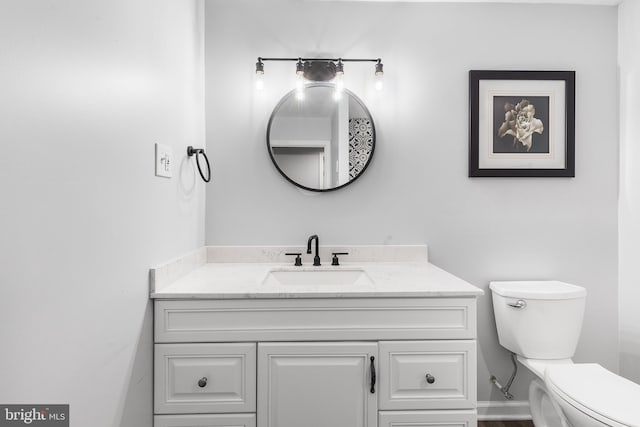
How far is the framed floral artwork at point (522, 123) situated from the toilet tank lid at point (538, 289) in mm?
591

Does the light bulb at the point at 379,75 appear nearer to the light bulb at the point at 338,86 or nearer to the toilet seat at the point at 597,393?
the light bulb at the point at 338,86

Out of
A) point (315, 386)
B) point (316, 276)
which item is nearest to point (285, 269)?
point (316, 276)

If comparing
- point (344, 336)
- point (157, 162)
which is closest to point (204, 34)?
point (157, 162)

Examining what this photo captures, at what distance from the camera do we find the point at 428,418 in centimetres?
123

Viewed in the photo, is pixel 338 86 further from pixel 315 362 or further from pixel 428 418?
pixel 428 418

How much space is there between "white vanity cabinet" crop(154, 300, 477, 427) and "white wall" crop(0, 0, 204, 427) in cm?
13

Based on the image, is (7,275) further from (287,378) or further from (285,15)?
(285,15)

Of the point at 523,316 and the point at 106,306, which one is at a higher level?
the point at 106,306

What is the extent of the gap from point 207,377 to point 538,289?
1631 mm

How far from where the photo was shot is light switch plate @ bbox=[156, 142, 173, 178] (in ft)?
4.02

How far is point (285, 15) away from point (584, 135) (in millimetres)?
1782

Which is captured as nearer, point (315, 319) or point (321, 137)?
point (315, 319)

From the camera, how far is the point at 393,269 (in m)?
1.68

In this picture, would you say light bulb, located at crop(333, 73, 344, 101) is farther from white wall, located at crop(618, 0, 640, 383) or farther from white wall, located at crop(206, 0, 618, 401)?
white wall, located at crop(618, 0, 640, 383)
